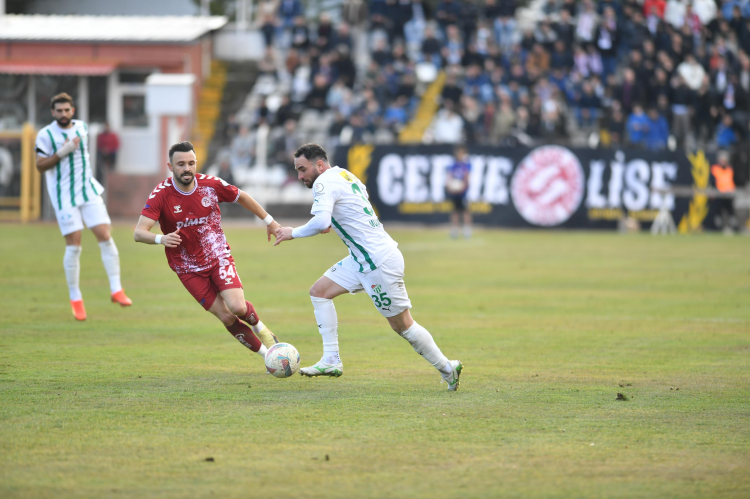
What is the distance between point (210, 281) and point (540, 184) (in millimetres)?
20699

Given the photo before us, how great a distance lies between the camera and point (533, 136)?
2908 cm

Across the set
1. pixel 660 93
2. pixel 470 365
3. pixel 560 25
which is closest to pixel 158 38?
pixel 560 25

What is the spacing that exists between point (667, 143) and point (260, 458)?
24.9 metres

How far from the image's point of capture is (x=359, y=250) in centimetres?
782

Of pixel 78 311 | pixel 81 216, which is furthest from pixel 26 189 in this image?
pixel 78 311

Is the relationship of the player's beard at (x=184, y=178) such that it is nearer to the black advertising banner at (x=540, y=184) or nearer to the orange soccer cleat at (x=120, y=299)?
the orange soccer cleat at (x=120, y=299)

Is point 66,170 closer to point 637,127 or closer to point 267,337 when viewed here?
point 267,337

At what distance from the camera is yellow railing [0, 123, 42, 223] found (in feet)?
96.5

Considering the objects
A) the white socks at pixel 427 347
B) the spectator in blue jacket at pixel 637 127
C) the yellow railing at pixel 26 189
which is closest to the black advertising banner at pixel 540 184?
the spectator in blue jacket at pixel 637 127

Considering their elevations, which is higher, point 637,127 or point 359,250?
point 637,127

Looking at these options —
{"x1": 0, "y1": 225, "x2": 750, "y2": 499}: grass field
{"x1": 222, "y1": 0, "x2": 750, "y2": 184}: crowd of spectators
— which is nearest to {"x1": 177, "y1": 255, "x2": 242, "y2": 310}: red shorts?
{"x1": 0, "y1": 225, "x2": 750, "y2": 499}: grass field

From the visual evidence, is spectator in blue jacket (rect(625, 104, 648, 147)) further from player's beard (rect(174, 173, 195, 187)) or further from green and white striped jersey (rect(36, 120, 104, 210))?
player's beard (rect(174, 173, 195, 187))

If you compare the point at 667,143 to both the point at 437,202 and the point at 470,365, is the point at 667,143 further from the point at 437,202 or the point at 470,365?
the point at 470,365

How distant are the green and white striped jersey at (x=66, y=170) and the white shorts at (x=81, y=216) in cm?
6
